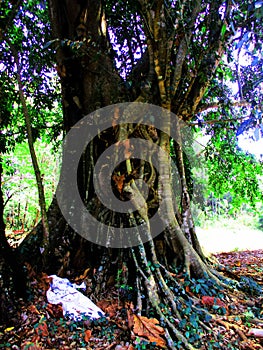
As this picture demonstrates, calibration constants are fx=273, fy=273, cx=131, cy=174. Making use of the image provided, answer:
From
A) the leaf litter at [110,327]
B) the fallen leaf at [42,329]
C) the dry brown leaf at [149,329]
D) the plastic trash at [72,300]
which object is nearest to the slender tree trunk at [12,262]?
the leaf litter at [110,327]

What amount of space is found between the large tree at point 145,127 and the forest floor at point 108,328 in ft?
0.71

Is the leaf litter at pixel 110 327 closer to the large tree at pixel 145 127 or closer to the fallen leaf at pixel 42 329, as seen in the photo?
the fallen leaf at pixel 42 329

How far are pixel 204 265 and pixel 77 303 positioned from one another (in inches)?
63.6

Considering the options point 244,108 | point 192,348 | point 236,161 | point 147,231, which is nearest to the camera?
point 192,348

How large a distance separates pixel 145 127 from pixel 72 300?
7.52 feet

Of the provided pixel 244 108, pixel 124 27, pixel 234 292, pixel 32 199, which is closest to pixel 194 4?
pixel 124 27

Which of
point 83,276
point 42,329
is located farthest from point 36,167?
point 42,329

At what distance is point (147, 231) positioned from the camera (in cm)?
312

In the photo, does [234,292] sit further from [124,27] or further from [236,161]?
[124,27]

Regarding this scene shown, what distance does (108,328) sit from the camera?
2.31m

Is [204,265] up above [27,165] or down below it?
below

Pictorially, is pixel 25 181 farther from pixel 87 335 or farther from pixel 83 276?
pixel 87 335

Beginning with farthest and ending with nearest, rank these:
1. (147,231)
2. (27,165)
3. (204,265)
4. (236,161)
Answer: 1. (27,165)
2. (236,161)
3. (204,265)
4. (147,231)

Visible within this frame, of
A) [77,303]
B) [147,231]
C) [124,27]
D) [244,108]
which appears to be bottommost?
[77,303]
